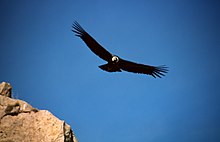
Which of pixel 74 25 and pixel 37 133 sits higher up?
pixel 74 25

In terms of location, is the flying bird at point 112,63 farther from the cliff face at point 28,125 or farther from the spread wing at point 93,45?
the cliff face at point 28,125

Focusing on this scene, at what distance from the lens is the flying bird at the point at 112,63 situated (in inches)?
391

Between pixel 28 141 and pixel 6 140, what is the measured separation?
0.44 metres

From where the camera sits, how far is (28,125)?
219 inches

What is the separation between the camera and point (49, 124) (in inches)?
225

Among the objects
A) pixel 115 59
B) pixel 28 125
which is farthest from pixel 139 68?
pixel 28 125

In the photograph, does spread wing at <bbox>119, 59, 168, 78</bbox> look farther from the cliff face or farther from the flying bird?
the cliff face

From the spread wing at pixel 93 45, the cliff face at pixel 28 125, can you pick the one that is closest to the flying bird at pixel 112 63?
the spread wing at pixel 93 45

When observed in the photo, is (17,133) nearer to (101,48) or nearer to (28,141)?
(28,141)

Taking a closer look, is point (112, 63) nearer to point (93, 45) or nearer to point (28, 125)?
point (93, 45)

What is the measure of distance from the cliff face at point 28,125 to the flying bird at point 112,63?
4500mm

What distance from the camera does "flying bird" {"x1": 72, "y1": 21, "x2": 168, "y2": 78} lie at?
9.94 meters

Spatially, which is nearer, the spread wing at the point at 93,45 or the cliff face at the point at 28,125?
the cliff face at the point at 28,125

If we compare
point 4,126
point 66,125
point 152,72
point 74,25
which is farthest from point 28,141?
point 152,72
